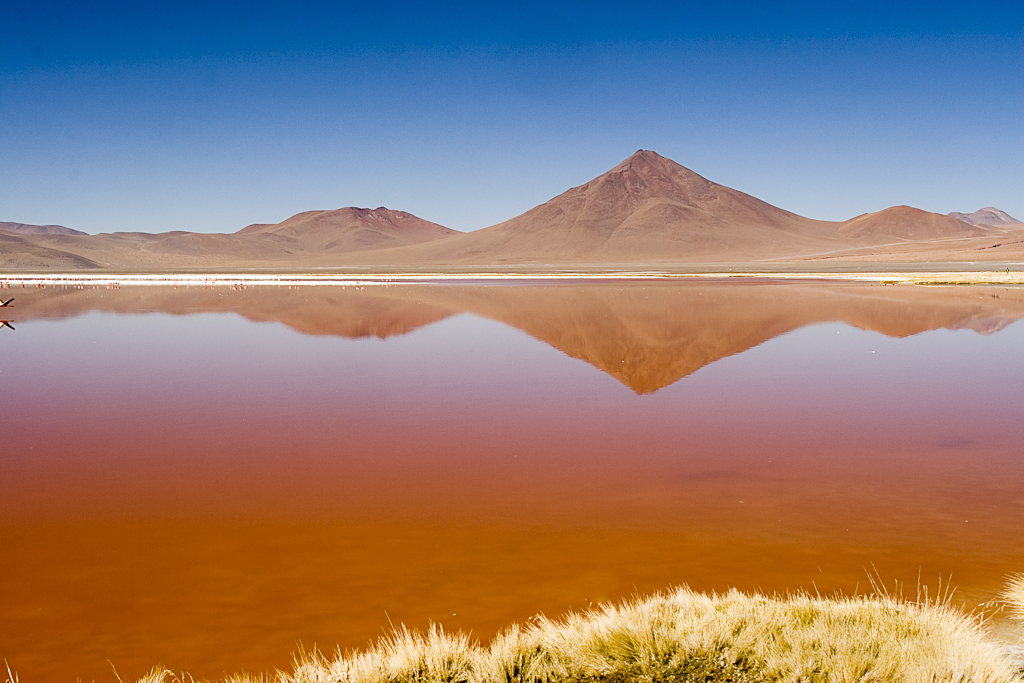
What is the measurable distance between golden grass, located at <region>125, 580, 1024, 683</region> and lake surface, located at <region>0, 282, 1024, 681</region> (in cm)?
42

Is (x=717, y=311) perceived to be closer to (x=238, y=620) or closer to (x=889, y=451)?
(x=889, y=451)

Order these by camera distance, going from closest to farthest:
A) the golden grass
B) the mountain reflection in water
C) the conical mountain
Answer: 1. the golden grass
2. the mountain reflection in water
3. the conical mountain

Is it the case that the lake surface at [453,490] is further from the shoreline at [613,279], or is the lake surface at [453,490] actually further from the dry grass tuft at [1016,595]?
the shoreline at [613,279]

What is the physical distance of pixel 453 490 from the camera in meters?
5.75

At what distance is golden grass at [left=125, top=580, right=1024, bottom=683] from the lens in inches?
124

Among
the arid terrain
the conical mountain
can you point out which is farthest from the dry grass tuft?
the conical mountain

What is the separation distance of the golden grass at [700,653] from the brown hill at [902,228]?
183892mm

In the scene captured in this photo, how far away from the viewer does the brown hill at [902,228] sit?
17700 cm

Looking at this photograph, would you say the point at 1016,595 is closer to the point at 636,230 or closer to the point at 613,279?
the point at 613,279

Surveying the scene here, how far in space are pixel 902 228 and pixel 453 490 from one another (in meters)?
209

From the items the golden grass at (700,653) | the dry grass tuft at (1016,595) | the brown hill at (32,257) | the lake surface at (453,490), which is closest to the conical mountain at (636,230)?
the brown hill at (32,257)

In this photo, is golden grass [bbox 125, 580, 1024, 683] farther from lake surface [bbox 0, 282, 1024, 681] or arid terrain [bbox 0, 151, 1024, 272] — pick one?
arid terrain [bbox 0, 151, 1024, 272]

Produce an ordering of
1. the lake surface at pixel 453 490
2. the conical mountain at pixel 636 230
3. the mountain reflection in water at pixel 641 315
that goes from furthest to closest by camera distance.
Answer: the conical mountain at pixel 636 230
the mountain reflection in water at pixel 641 315
the lake surface at pixel 453 490

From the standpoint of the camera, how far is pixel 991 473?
6098 mm
